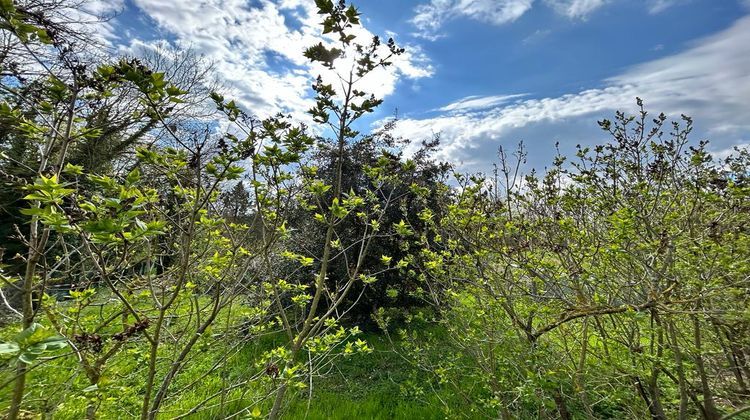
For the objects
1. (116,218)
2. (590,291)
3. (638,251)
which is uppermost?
(116,218)

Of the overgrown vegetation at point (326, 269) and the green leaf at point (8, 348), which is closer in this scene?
the green leaf at point (8, 348)

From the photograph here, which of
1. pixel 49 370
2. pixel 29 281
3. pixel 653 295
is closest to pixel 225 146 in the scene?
pixel 29 281

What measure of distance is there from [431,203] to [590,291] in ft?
14.9

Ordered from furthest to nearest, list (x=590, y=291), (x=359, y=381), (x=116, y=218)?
(x=359, y=381)
(x=590, y=291)
(x=116, y=218)

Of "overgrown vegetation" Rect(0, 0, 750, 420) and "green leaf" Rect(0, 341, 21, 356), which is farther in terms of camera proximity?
"overgrown vegetation" Rect(0, 0, 750, 420)

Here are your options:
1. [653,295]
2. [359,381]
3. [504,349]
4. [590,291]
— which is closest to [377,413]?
[359,381]

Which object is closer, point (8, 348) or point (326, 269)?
point (8, 348)

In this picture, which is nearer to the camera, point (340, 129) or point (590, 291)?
point (340, 129)

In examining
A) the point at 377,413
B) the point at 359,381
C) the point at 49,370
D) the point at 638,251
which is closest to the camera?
the point at 638,251

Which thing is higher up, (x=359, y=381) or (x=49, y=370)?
(x=49, y=370)

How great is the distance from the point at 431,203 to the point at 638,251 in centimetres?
482

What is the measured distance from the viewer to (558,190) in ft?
12.6

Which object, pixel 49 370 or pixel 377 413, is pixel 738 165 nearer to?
pixel 377 413

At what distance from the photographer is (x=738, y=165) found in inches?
140
